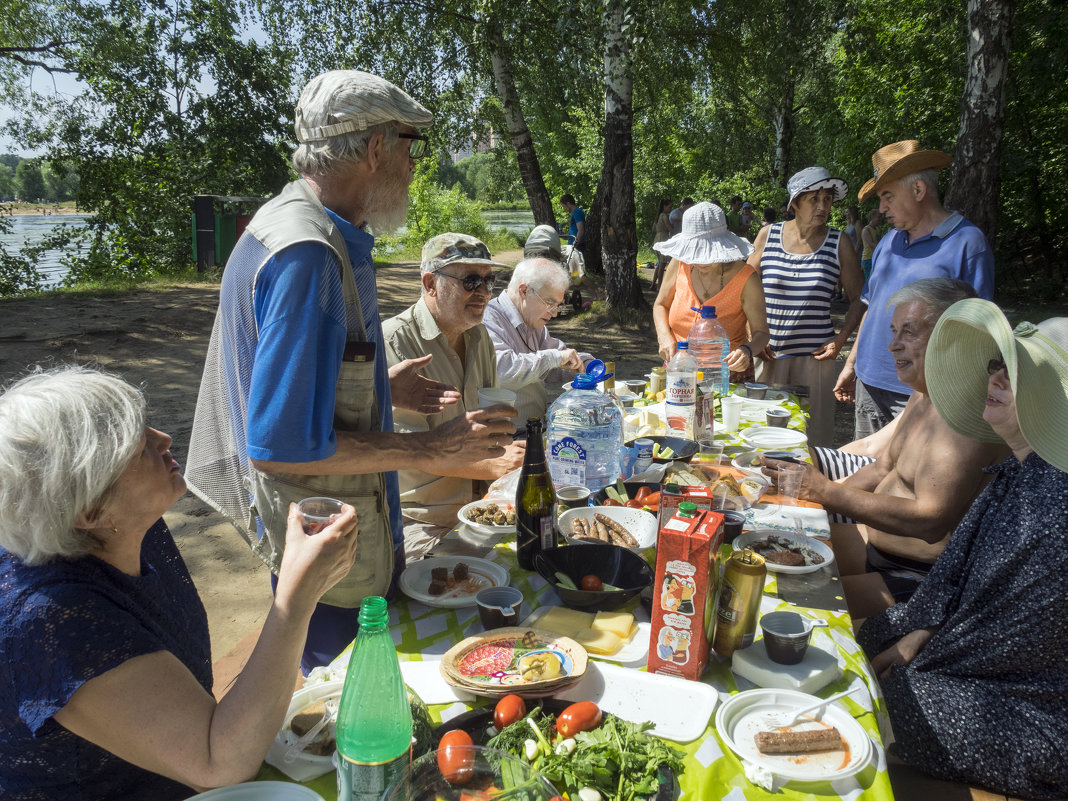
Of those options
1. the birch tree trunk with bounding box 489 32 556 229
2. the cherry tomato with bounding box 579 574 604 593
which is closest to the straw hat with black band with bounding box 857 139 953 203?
the cherry tomato with bounding box 579 574 604 593

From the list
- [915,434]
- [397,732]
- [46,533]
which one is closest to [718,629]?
[397,732]

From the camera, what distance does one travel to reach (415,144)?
2080 mm

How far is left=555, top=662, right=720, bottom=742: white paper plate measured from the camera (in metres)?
1.40

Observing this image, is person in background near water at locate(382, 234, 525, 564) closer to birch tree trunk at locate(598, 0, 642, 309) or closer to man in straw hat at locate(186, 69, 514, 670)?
man in straw hat at locate(186, 69, 514, 670)

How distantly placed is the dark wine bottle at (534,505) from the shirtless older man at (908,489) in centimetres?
106

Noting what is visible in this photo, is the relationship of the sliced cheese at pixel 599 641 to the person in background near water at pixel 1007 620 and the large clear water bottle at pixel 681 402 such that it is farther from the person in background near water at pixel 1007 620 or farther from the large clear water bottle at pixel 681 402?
the large clear water bottle at pixel 681 402

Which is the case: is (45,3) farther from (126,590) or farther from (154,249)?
(126,590)

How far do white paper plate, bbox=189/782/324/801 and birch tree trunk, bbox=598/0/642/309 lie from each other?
8538 mm

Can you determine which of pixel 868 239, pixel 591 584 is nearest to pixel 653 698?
pixel 591 584

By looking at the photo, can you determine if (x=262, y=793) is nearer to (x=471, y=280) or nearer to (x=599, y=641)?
(x=599, y=641)

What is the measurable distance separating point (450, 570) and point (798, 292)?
371 cm

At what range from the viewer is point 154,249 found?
16438 mm

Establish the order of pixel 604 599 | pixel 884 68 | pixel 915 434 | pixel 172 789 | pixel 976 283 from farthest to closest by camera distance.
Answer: pixel 884 68
pixel 976 283
pixel 915 434
pixel 604 599
pixel 172 789

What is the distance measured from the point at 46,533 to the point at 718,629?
4.40ft
